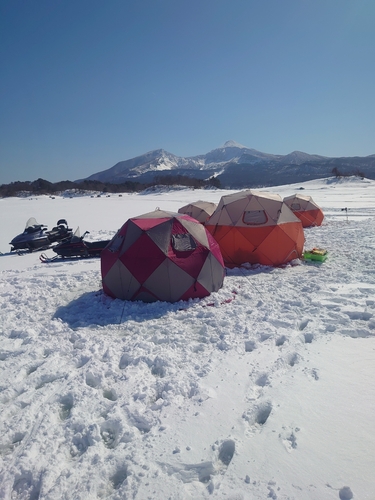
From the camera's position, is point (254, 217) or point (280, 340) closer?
point (280, 340)

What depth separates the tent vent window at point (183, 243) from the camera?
7.08 metres

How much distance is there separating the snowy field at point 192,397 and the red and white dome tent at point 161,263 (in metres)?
0.40

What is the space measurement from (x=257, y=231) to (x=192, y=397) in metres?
6.79

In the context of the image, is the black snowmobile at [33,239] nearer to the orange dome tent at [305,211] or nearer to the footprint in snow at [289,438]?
the orange dome tent at [305,211]

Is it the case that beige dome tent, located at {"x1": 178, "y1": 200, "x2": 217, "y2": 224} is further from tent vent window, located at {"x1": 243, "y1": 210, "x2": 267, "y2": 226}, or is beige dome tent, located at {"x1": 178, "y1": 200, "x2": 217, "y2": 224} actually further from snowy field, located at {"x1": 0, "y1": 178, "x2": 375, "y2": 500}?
snowy field, located at {"x1": 0, "y1": 178, "x2": 375, "y2": 500}

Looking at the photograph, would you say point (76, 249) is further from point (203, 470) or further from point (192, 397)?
point (203, 470)

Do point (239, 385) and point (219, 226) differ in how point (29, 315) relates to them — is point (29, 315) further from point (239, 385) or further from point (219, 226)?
point (219, 226)

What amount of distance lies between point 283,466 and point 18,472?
2447mm

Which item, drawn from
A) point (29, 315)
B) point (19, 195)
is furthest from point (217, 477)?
point (19, 195)

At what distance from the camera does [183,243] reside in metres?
7.16

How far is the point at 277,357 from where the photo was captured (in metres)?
4.67

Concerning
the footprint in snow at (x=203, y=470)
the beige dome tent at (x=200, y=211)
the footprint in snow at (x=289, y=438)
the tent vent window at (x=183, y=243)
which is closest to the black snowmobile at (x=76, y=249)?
the tent vent window at (x=183, y=243)

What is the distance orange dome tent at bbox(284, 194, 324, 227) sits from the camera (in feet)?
57.1

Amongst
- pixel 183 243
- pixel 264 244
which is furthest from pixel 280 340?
pixel 264 244
